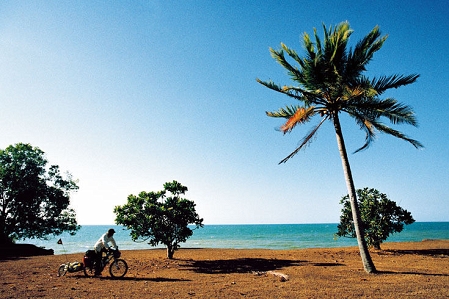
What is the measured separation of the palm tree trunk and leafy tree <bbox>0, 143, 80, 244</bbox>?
29385 mm

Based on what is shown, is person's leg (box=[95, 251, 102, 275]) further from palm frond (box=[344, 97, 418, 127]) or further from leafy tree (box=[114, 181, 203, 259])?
palm frond (box=[344, 97, 418, 127])

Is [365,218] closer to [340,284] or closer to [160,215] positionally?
[340,284]

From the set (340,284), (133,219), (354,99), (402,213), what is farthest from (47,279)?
(402,213)

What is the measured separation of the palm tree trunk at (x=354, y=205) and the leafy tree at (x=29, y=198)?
1157 inches

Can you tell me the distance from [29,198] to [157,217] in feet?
60.3

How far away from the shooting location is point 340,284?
9117 millimetres

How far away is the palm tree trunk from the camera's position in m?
11.4

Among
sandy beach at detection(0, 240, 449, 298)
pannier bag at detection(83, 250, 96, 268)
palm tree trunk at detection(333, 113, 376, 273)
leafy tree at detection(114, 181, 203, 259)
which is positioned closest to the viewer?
sandy beach at detection(0, 240, 449, 298)

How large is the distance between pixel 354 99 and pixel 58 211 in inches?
1225

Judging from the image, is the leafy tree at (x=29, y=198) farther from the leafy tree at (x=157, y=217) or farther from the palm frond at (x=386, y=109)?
the palm frond at (x=386, y=109)

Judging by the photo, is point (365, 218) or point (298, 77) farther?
point (365, 218)

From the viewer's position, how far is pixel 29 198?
26859 millimetres

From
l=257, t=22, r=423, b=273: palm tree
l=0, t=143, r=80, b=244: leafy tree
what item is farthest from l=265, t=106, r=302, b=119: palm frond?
l=0, t=143, r=80, b=244: leafy tree

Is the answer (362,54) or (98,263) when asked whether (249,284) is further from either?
(362,54)
